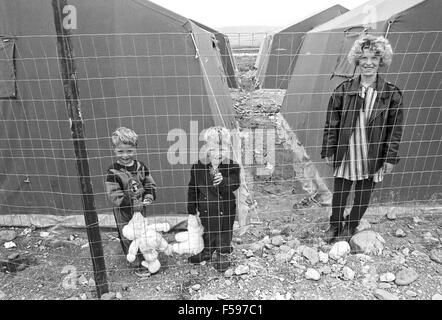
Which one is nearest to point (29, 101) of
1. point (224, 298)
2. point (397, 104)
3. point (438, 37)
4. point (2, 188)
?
point (2, 188)

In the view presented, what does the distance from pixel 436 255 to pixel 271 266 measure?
1559 millimetres

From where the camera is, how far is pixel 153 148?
13.4 ft

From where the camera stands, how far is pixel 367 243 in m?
3.54

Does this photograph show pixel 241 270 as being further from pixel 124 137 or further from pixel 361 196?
pixel 124 137

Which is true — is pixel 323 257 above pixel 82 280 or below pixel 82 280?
Result: above

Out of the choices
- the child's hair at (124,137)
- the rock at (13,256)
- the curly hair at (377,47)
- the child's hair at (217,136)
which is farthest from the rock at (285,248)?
the rock at (13,256)

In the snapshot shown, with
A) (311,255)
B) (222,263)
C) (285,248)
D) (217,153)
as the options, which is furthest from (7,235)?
(311,255)

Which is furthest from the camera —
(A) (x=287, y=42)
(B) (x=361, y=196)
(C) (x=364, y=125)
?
(A) (x=287, y=42)

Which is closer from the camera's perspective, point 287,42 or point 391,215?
point 391,215

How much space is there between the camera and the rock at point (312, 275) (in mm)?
3162

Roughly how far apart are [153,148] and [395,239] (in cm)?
273

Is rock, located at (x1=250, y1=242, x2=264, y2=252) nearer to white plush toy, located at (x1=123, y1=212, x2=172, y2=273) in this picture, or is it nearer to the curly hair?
white plush toy, located at (x1=123, y1=212, x2=172, y2=273)

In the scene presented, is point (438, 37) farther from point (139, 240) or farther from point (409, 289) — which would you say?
point (139, 240)

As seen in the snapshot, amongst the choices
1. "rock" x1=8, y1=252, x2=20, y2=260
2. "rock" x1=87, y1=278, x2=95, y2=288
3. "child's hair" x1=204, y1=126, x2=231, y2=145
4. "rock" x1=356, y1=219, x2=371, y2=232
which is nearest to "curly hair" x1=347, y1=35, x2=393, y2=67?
"child's hair" x1=204, y1=126, x2=231, y2=145
